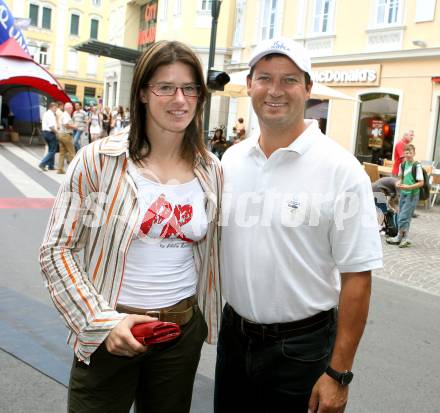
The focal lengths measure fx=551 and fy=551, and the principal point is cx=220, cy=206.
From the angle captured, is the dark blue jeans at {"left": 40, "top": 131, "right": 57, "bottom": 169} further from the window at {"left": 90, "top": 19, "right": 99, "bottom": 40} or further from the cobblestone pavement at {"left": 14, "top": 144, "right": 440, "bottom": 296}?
the window at {"left": 90, "top": 19, "right": 99, "bottom": 40}

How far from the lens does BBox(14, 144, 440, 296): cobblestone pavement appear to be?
6.90 meters

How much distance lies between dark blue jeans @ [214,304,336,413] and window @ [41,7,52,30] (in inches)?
2562

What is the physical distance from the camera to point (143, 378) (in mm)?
1971

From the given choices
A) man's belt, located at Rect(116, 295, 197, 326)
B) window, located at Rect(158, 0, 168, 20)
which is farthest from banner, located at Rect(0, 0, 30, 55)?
man's belt, located at Rect(116, 295, 197, 326)

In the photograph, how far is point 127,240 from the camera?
72.1 inches

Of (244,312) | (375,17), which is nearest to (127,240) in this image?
(244,312)

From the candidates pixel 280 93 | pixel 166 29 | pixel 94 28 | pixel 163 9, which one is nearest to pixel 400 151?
pixel 280 93

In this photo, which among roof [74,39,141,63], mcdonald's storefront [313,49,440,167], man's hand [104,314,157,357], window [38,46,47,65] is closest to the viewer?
man's hand [104,314,157,357]

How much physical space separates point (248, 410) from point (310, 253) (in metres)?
0.69

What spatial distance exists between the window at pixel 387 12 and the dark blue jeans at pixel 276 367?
54.8ft

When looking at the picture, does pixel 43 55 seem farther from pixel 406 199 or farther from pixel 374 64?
pixel 406 199

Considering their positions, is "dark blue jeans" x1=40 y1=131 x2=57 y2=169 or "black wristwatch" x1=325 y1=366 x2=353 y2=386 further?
"dark blue jeans" x1=40 y1=131 x2=57 y2=169

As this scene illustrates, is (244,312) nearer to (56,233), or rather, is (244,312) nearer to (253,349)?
(253,349)

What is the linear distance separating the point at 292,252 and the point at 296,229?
86mm
